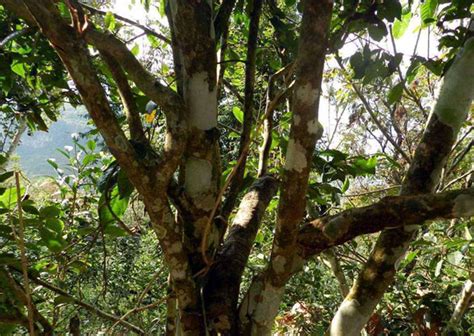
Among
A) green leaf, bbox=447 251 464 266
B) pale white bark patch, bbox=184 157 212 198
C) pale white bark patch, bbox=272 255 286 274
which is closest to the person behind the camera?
pale white bark patch, bbox=272 255 286 274

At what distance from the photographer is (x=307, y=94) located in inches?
27.2

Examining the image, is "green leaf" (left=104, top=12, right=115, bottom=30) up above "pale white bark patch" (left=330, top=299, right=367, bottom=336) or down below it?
above

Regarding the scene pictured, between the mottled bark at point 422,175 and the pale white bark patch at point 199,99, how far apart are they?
0.48m

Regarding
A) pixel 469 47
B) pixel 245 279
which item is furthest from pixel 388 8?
pixel 245 279

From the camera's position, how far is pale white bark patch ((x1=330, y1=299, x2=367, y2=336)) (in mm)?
868

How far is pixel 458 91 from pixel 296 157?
40cm

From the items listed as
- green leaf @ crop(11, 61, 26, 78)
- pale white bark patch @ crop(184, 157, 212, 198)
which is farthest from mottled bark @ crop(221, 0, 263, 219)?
green leaf @ crop(11, 61, 26, 78)

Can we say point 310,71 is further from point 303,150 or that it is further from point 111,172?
point 111,172

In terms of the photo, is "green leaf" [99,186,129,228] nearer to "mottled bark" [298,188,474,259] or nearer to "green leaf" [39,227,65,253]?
"green leaf" [39,227,65,253]

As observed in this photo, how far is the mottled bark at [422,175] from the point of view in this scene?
84cm

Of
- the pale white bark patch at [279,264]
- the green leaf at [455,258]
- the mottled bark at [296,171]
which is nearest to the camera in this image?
the mottled bark at [296,171]

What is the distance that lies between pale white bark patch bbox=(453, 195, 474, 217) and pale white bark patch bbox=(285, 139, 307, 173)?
0.29 m

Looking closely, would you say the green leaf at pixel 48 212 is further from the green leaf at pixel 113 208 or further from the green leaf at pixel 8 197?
the green leaf at pixel 113 208

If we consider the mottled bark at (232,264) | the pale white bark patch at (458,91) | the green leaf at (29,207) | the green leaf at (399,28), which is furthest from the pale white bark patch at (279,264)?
the green leaf at (399,28)
